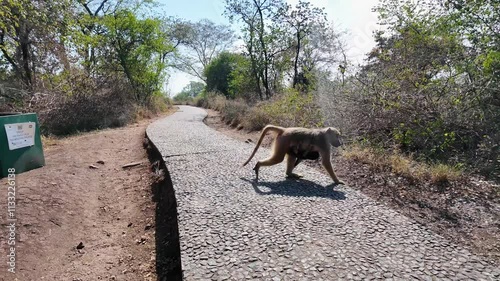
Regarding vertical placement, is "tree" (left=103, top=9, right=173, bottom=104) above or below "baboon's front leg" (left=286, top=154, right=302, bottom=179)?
above

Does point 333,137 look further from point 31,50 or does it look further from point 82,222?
point 31,50

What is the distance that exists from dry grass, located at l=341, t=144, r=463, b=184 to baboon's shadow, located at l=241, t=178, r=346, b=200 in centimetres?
151

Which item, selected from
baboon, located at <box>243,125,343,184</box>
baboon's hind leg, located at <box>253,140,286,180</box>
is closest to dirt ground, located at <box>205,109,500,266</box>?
baboon, located at <box>243,125,343,184</box>

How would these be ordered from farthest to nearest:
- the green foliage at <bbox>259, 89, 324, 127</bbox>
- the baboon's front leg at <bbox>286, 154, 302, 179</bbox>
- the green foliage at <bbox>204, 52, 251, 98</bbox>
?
the green foliage at <bbox>204, 52, 251, 98</bbox>, the green foliage at <bbox>259, 89, 324, 127</bbox>, the baboon's front leg at <bbox>286, 154, 302, 179</bbox>

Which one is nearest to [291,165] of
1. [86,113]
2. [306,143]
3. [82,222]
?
[306,143]

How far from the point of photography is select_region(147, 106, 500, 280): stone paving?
2.56m

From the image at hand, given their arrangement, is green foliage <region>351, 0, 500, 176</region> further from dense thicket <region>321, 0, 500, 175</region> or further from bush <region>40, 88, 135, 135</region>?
bush <region>40, 88, 135, 135</region>

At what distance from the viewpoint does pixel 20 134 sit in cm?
558

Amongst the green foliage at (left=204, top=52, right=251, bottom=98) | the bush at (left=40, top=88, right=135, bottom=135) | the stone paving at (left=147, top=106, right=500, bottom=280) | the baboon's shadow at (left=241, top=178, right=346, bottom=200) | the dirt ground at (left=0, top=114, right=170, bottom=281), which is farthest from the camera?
the green foliage at (left=204, top=52, right=251, bottom=98)

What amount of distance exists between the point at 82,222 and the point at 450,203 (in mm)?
5610

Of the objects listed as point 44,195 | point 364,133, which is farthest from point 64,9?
point 364,133

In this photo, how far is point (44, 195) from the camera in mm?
4652

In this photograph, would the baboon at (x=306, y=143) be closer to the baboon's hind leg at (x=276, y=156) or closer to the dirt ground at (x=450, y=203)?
the baboon's hind leg at (x=276, y=156)

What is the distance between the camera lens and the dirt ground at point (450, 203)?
11.3 ft
